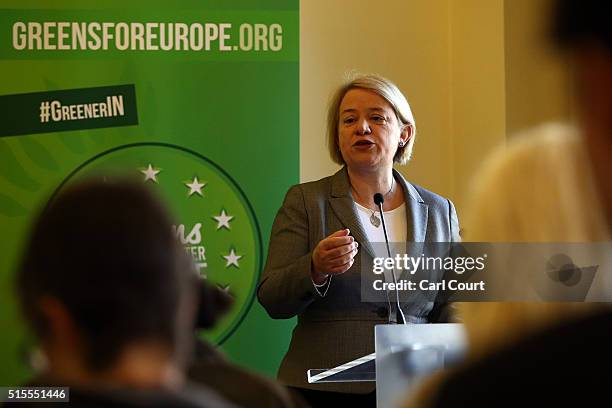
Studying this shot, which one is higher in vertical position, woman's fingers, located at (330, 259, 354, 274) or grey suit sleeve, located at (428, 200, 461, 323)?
woman's fingers, located at (330, 259, 354, 274)

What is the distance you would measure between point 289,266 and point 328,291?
0.14 metres

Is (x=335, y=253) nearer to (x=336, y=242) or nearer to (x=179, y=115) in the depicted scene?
(x=336, y=242)

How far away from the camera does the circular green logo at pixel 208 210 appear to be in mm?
3873

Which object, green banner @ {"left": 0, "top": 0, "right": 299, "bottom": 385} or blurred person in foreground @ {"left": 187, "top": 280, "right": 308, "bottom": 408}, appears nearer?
blurred person in foreground @ {"left": 187, "top": 280, "right": 308, "bottom": 408}

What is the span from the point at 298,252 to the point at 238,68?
55.5 inches

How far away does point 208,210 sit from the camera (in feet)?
12.8

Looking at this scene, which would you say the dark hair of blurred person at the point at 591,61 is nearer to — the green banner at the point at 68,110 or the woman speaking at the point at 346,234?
the woman speaking at the point at 346,234

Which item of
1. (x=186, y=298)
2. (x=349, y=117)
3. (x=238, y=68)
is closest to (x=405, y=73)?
(x=238, y=68)

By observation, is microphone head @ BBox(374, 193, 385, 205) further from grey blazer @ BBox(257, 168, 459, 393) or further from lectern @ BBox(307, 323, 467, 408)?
lectern @ BBox(307, 323, 467, 408)

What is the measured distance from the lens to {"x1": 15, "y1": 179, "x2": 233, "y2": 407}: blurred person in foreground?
572mm

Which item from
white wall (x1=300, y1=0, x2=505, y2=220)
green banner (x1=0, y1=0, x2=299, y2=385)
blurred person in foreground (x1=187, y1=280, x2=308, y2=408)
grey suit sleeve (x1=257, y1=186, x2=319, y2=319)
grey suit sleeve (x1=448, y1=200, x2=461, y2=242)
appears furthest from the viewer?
white wall (x1=300, y1=0, x2=505, y2=220)

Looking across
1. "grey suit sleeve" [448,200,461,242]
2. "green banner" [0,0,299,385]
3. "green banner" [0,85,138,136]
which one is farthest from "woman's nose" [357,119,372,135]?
"green banner" [0,85,138,136]

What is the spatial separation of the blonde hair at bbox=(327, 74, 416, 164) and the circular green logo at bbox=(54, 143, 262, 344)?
94 cm

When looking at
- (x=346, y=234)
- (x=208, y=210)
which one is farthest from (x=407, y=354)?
(x=208, y=210)
